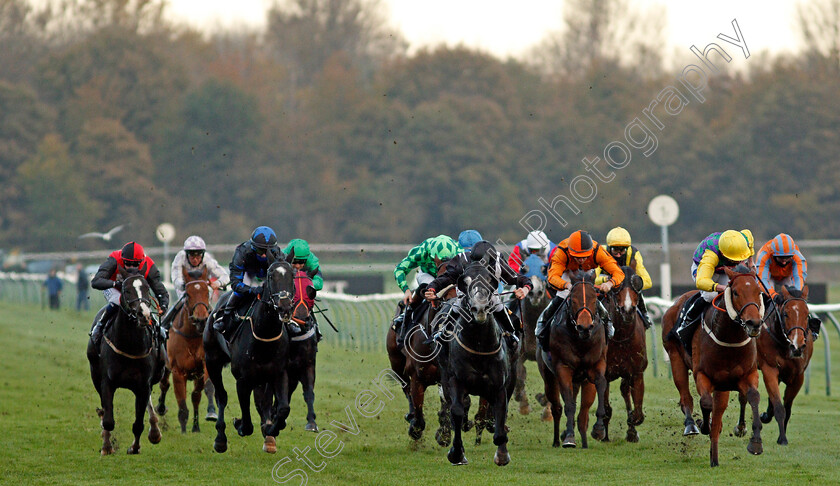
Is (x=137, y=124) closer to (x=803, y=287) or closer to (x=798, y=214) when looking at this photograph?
(x=798, y=214)

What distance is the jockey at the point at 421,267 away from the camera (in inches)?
363

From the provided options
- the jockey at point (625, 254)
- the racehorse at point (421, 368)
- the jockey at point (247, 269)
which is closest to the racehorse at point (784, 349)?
the jockey at point (625, 254)

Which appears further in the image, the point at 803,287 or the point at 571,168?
the point at 571,168

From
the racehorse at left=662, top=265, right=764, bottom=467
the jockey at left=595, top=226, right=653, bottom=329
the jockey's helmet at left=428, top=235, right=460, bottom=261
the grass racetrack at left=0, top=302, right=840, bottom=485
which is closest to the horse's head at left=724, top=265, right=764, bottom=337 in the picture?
the racehorse at left=662, top=265, right=764, bottom=467

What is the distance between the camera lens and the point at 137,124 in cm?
4050

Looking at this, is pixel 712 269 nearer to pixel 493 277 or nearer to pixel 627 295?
pixel 627 295

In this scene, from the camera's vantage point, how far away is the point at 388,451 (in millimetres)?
9133

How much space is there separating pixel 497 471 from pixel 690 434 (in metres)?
1.73

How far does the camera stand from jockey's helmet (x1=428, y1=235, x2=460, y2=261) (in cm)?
930

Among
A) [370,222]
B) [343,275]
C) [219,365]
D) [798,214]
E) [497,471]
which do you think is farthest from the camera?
[370,222]

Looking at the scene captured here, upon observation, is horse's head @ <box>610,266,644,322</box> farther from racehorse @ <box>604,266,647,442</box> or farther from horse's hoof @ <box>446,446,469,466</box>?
horse's hoof @ <box>446,446,469,466</box>

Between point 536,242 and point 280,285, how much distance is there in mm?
3676

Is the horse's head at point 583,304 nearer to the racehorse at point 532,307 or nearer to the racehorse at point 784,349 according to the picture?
the racehorse at point 784,349

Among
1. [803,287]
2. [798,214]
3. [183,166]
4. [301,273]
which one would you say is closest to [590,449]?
[803,287]
